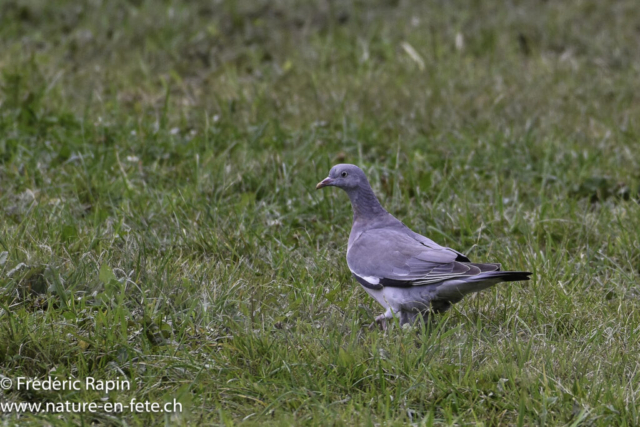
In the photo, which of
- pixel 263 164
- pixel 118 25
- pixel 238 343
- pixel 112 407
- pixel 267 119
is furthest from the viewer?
pixel 118 25

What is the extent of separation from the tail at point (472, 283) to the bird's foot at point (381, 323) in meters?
0.33

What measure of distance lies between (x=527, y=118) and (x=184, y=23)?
410 cm

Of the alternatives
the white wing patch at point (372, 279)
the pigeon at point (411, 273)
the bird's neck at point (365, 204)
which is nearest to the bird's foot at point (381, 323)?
the pigeon at point (411, 273)

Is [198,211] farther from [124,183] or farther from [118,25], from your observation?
[118,25]

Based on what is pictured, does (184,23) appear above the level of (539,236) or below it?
above

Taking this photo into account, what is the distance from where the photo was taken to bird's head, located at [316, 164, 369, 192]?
493 cm

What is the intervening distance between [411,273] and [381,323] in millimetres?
379

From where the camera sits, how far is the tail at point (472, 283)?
386 cm

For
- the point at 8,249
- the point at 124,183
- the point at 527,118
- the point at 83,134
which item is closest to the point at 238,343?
the point at 8,249

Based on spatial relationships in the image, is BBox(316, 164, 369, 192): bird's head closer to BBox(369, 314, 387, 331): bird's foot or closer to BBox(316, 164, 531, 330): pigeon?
BBox(316, 164, 531, 330): pigeon

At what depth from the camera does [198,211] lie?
18.1ft

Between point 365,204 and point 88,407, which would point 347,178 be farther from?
point 88,407

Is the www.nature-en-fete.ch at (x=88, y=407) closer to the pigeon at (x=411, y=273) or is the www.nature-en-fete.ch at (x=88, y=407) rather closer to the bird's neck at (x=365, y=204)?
the pigeon at (x=411, y=273)

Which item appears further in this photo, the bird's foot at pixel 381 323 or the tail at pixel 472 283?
the bird's foot at pixel 381 323
